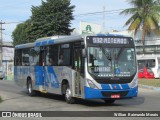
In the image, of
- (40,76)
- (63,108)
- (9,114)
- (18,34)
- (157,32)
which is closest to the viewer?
(9,114)

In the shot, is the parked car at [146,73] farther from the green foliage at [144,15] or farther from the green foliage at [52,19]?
the green foliage at [52,19]

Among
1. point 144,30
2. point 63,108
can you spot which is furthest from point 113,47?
point 144,30

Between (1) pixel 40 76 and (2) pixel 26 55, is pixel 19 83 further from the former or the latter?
(1) pixel 40 76

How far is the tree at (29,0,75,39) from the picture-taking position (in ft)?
167

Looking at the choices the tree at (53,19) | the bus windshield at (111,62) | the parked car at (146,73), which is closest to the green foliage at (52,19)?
the tree at (53,19)

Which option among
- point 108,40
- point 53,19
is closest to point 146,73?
point 53,19

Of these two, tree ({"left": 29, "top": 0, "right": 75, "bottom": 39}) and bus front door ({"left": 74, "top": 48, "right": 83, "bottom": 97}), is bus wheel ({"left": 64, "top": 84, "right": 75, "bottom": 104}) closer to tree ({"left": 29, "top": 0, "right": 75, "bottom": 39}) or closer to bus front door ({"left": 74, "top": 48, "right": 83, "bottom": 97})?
bus front door ({"left": 74, "top": 48, "right": 83, "bottom": 97})

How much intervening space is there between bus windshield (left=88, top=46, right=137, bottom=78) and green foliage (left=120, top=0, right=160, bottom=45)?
3799 centimetres

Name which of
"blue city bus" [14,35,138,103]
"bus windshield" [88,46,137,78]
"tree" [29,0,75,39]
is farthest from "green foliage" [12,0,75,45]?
"bus windshield" [88,46,137,78]

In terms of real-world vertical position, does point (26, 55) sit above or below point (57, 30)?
below

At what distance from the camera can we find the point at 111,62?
16.7 metres

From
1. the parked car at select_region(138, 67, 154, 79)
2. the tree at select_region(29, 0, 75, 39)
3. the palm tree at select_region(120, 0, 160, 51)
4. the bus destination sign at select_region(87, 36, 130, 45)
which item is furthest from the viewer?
the palm tree at select_region(120, 0, 160, 51)

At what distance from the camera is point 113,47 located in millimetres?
17031

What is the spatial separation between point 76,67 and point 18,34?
2598 inches
